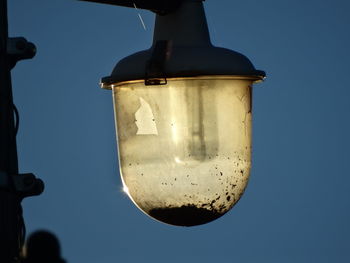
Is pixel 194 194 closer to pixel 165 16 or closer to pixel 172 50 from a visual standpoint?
pixel 172 50

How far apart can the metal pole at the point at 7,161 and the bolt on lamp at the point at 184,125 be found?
24 centimetres

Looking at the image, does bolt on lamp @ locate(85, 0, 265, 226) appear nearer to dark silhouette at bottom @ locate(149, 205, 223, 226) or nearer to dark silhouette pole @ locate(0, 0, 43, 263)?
dark silhouette at bottom @ locate(149, 205, 223, 226)

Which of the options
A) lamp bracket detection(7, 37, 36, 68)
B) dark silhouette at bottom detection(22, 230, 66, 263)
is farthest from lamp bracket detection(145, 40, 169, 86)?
dark silhouette at bottom detection(22, 230, 66, 263)

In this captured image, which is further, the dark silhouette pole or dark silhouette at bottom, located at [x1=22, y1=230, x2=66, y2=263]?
dark silhouette at bottom, located at [x1=22, y1=230, x2=66, y2=263]

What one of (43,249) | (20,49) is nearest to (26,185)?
(20,49)

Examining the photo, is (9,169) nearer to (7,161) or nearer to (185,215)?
(7,161)

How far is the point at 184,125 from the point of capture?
1.58 m

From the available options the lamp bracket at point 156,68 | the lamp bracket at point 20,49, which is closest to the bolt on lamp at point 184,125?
the lamp bracket at point 156,68

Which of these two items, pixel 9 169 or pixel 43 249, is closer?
pixel 9 169

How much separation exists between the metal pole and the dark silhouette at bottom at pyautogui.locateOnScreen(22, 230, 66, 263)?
0.38 metres

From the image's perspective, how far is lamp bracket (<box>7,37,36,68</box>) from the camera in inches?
63.6

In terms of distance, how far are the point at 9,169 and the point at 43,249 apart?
0.62 metres

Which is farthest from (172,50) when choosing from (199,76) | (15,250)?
(15,250)

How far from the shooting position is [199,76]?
1582 millimetres
